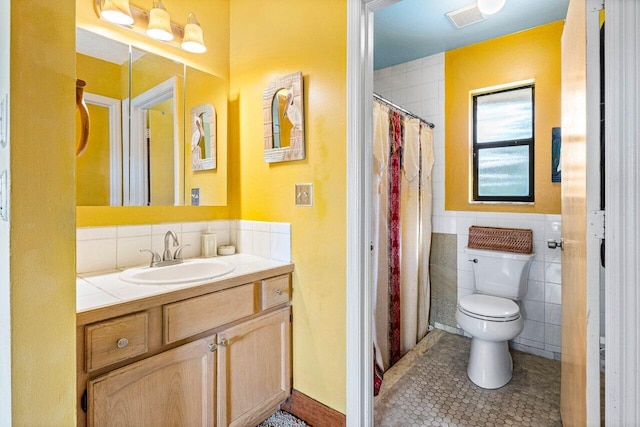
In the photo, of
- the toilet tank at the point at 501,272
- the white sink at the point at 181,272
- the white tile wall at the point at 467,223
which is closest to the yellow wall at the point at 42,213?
the white sink at the point at 181,272

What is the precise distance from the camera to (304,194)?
1.68 m

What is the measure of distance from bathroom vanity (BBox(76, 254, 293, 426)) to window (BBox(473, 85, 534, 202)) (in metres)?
1.89

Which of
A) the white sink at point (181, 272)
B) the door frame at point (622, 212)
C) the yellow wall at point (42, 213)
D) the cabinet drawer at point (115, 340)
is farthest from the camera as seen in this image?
the white sink at point (181, 272)

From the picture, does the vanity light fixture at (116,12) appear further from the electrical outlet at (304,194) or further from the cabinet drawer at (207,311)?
the cabinet drawer at (207,311)

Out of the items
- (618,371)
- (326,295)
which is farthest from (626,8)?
(326,295)

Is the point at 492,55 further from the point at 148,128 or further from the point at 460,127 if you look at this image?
the point at 148,128

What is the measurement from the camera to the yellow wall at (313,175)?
5.11 feet

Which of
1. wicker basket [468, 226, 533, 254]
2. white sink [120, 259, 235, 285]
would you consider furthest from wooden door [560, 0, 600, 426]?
white sink [120, 259, 235, 285]

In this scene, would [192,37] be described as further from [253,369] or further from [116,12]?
[253,369]

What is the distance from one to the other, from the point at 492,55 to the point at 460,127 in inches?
22.7

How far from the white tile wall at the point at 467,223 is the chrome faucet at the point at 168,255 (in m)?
2.07

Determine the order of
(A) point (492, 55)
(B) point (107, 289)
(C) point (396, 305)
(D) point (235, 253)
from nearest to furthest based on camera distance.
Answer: (B) point (107, 289) → (D) point (235, 253) → (C) point (396, 305) → (A) point (492, 55)

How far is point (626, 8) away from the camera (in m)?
0.83

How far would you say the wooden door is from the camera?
909mm
